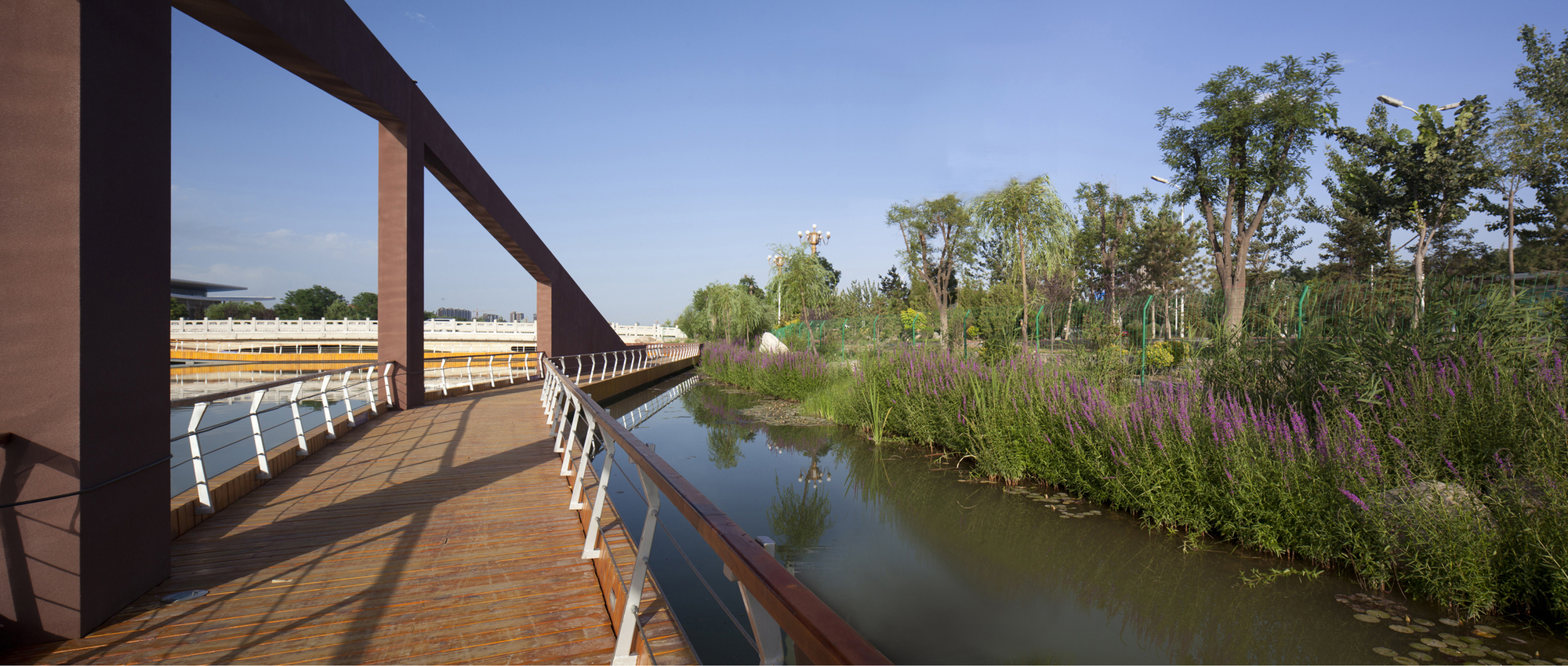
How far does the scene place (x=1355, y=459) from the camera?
13.0 ft

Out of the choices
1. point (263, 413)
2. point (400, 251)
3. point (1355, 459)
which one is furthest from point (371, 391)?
point (1355, 459)

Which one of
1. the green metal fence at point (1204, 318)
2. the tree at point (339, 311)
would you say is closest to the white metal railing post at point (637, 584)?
the green metal fence at point (1204, 318)

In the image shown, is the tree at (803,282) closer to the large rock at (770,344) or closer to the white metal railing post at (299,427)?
the large rock at (770,344)

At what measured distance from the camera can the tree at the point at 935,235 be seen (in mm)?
34406

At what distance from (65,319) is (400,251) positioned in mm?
7366

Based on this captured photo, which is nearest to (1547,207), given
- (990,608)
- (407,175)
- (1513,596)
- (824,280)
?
(824,280)

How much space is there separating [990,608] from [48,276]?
471 cm

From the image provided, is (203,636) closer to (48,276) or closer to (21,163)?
(48,276)

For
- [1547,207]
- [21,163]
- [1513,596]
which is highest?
[1547,207]

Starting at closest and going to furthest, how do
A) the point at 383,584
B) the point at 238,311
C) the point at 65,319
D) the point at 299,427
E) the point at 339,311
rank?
the point at 65,319 → the point at 383,584 → the point at 299,427 → the point at 238,311 → the point at 339,311

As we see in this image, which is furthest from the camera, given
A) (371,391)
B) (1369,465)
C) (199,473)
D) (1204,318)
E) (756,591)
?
(371,391)

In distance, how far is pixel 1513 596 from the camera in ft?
11.4

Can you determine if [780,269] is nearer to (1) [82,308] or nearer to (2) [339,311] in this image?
(1) [82,308]

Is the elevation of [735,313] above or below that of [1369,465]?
above
